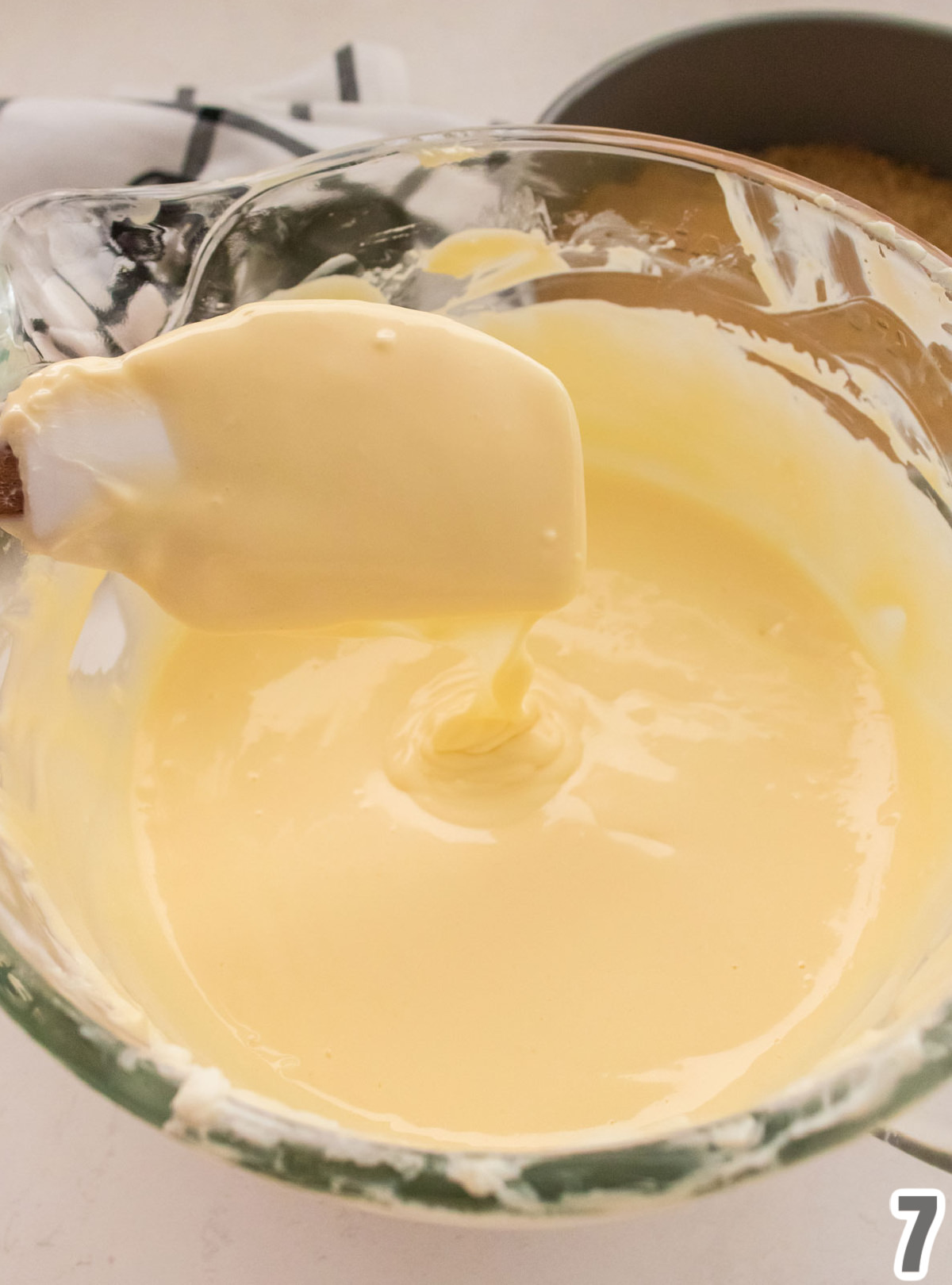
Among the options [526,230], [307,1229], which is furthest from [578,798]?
[526,230]

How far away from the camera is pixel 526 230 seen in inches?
42.5

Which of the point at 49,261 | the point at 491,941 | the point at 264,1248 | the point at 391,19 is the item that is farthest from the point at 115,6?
the point at 264,1248

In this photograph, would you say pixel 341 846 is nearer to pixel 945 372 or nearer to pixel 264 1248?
pixel 264 1248

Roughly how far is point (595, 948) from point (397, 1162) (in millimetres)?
398

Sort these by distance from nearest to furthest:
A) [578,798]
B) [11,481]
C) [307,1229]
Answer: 1. [11,481]
2. [307,1229]
3. [578,798]

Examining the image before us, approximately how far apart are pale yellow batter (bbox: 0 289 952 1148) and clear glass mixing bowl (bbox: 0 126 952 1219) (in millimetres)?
52

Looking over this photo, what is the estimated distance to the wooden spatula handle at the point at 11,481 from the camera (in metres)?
0.70

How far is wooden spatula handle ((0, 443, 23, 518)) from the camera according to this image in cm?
70

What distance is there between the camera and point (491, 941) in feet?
3.10
